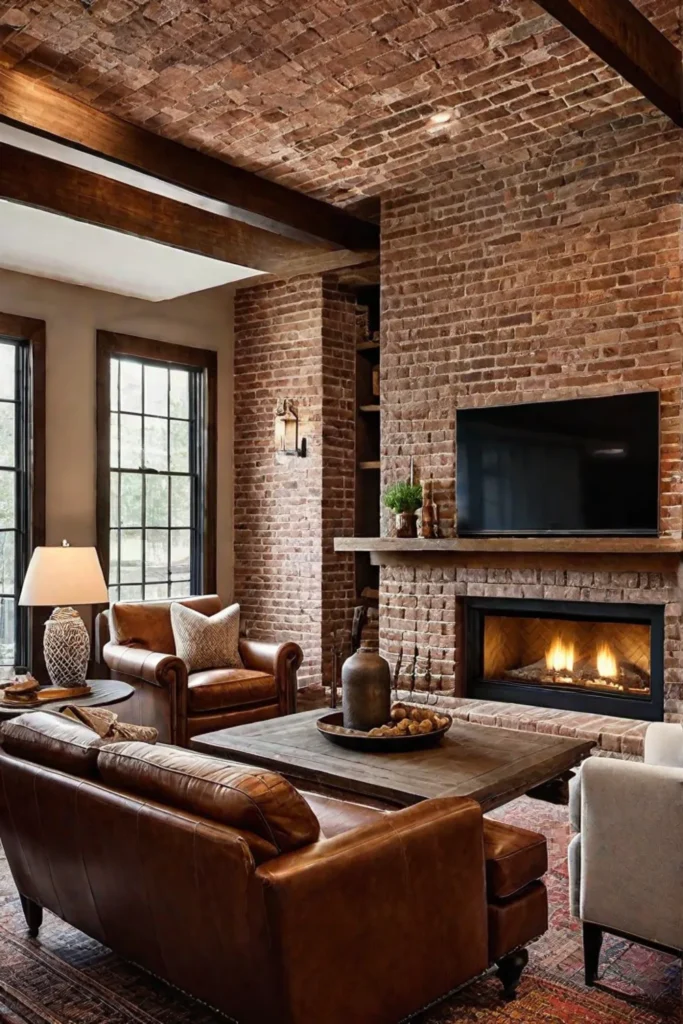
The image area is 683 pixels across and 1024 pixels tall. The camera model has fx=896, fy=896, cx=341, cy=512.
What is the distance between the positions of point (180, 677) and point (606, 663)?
2.53m

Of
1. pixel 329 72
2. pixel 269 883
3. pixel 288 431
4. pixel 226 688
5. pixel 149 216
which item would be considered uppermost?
pixel 329 72

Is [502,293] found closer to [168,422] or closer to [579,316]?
[579,316]

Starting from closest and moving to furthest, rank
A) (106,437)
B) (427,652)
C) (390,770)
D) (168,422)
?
1. (390,770)
2. (427,652)
3. (106,437)
4. (168,422)

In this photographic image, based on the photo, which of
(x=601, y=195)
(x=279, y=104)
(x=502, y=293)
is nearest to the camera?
(x=279, y=104)

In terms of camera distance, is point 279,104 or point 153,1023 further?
point 279,104

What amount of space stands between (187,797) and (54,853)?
0.71 m

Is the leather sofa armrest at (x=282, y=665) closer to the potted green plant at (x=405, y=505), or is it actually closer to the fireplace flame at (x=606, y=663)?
the potted green plant at (x=405, y=505)

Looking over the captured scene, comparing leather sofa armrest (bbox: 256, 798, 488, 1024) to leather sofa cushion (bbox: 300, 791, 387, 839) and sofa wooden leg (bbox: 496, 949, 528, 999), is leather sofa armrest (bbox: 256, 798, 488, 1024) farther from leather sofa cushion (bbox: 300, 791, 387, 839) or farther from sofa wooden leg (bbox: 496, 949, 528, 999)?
leather sofa cushion (bbox: 300, 791, 387, 839)

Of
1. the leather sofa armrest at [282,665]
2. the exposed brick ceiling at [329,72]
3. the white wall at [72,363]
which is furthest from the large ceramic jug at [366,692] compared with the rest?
the white wall at [72,363]

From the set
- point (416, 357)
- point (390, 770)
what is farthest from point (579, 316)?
point (390, 770)

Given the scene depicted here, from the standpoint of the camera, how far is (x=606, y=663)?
538 centimetres

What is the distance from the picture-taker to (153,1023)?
8.11 feet

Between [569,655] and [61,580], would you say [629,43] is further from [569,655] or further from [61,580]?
[61,580]

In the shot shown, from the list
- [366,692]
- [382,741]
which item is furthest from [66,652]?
[382,741]
